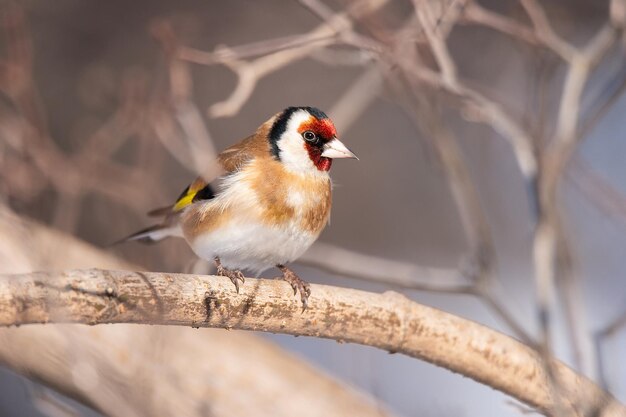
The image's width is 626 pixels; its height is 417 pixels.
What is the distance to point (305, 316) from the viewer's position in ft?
10.7

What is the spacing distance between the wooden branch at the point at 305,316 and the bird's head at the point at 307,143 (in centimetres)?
56

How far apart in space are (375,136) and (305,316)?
408 cm

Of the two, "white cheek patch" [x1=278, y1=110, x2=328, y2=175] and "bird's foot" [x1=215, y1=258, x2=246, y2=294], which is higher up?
"white cheek patch" [x1=278, y1=110, x2=328, y2=175]

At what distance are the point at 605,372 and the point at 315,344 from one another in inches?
192

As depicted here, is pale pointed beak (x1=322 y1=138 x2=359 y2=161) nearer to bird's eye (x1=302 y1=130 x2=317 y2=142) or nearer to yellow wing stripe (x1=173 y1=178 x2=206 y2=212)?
bird's eye (x1=302 y1=130 x2=317 y2=142)

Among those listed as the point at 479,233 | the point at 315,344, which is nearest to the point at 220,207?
the point at 479,233

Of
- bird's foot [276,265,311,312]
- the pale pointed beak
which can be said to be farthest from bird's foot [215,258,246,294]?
the pale pointed beak

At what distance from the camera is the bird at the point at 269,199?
3.53 meters

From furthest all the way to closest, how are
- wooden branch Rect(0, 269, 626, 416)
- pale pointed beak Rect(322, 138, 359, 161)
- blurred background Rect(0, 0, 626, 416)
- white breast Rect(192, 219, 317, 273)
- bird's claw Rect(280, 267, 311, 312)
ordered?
pale pointed beak Rect(322, 138, 359, 161)
white breast Rect(192, 219, 317, 273)
bird's claw Rect(280, 267, 311, 312)
blurred background Rect(0, 0, 626, 416)
wooden branch Rect(0, 269, 626, 416)

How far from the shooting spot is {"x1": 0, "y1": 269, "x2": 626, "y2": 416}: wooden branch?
2639 millimetres

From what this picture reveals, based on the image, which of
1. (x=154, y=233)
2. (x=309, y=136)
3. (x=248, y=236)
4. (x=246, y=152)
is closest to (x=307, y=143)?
(x=309, y=136)

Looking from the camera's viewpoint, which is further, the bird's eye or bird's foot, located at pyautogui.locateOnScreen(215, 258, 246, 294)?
the bird's eye

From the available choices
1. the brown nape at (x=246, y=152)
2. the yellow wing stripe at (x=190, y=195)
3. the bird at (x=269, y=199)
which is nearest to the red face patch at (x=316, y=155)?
the bird at (x=269, y=199)

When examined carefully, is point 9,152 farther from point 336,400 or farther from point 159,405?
point 336,400
